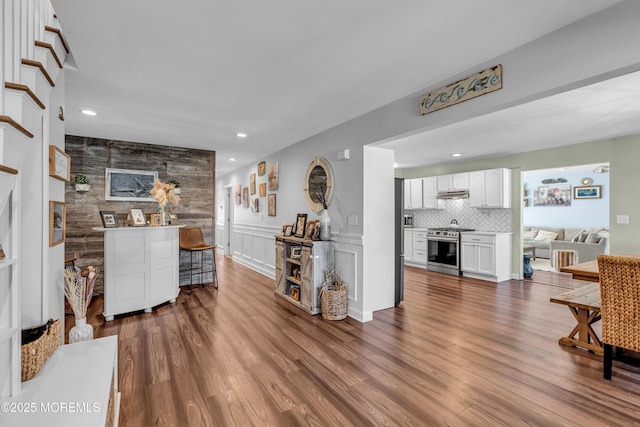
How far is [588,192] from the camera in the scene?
8227 millimetres

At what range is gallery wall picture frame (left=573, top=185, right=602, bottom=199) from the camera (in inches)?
317

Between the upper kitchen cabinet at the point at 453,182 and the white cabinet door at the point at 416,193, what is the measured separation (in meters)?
0.52

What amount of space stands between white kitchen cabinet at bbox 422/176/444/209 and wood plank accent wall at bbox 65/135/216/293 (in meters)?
4.82

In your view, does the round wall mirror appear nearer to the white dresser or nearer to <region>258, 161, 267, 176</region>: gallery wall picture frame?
<region>258, 161, 267, 176</region>: gallery wall picture frame

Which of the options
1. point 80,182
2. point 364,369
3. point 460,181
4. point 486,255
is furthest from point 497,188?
point 80,182

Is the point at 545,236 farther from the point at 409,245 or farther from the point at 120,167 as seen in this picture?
the point at 120,167

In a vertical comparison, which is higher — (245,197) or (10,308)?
(245,197)

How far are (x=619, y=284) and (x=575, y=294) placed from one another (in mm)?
967

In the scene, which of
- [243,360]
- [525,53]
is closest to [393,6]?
[525,53]

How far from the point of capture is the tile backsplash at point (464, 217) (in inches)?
232

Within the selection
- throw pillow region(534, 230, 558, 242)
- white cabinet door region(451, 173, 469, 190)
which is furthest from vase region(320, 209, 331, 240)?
throw pillow region(534, 230, 558, 242)

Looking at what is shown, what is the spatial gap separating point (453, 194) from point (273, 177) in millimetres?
3913

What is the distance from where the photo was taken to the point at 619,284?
6.80 ft

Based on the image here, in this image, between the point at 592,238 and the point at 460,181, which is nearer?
the point at 460,181
